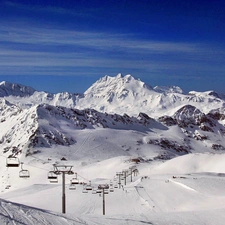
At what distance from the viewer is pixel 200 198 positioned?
215ft

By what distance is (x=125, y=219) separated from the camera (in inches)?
1334

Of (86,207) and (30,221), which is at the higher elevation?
(30,221)

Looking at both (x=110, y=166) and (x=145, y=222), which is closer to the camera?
(x=145, y=222)

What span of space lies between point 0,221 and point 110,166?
130 m

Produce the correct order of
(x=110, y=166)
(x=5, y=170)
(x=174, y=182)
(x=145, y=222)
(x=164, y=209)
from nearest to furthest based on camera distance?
(x=145, y=222)
(x=164, y=209)
(x=174, y=182)
(x=110, y=166)
(x=5, y=170)

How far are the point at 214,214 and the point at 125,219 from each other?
13.6 meters

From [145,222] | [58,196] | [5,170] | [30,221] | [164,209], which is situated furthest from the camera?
[5,170]


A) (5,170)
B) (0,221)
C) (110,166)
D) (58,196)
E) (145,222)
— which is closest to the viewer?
(0,221)

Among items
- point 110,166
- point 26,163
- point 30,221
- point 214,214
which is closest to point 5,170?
point 26,163

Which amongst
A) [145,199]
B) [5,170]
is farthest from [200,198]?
[5,170]

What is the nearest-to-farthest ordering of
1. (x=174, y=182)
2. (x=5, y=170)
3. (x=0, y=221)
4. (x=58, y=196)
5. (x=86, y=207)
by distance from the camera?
(x=0, y=221) → (x=86, y=207) → (x=58, y=196) → (x=174, y=182) → (x=5, y=170)

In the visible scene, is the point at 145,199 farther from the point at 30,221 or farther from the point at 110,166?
the point at 110,166

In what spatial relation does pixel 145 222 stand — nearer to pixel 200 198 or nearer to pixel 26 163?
pixel 200 198

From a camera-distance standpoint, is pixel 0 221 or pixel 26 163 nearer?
pixel 0 221
